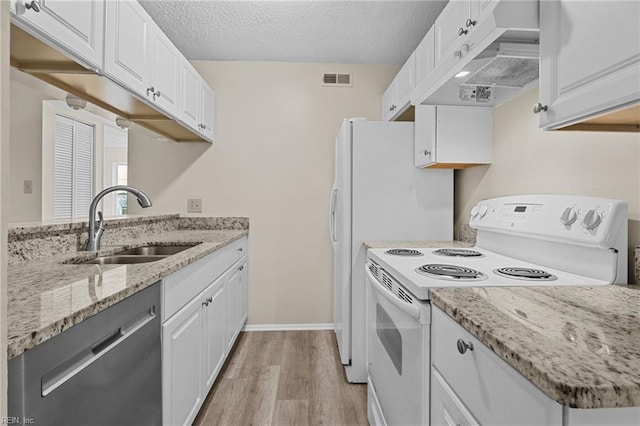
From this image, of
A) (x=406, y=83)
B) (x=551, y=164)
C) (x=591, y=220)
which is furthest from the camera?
(x=406, y=83)

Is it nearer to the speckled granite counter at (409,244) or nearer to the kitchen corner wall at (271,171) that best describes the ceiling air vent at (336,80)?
the kitchen corner wall at (271,171)

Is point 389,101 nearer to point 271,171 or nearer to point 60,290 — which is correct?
point 271,171

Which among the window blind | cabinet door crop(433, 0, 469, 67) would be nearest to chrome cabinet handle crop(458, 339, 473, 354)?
cabinet door crop(433, 0, 469, 67)

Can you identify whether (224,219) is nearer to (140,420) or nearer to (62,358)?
(140,420)

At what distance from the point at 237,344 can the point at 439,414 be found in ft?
7.26

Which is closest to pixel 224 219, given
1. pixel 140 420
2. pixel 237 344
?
pixel 237 344

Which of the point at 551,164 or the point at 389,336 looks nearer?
the point at 389,336

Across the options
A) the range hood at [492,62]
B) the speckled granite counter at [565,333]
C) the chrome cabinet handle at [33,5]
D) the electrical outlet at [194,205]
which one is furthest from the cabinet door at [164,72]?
the speckled granite counter at [565,333]

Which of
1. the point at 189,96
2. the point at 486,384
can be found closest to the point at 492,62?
the point at 486,384

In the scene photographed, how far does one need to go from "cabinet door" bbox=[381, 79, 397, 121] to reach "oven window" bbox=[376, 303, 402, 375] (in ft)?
6.06

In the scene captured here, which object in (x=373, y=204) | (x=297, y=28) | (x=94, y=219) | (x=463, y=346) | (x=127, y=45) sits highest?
(x=297, y=28)

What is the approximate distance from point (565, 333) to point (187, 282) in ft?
4.46

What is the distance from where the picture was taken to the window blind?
2.48m

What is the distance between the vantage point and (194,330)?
5.38 ft
